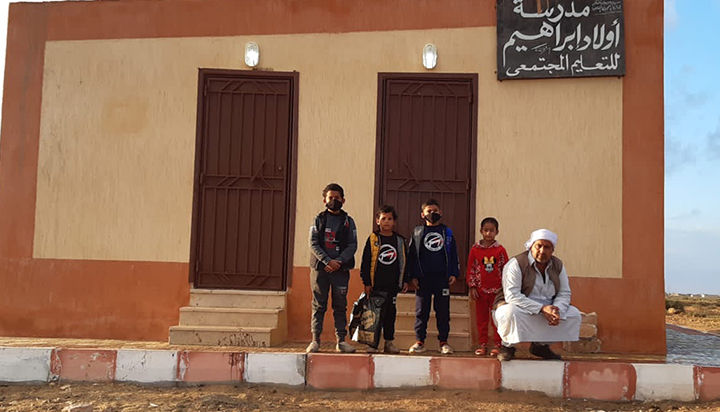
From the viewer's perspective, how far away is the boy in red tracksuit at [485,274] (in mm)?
6281

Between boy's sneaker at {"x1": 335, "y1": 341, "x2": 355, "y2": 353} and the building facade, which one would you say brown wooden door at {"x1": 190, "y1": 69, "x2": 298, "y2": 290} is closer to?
the building facade

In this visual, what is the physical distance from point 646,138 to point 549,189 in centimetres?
115

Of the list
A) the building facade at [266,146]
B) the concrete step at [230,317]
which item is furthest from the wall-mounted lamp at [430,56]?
the concrete step at [230,317]

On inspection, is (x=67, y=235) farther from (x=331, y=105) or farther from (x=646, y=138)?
(x=646, y=138)

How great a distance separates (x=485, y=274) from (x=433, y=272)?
503mm

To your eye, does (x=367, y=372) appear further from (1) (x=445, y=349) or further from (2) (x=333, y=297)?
(1) (x=445, y=349)

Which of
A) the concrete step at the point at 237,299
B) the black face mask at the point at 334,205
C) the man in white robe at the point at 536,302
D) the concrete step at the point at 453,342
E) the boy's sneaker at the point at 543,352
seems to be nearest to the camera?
the man in white robe at the point at 536,302

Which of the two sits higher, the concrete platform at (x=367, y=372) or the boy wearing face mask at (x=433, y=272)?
the boy wearing face mask at (x=433, y=272)

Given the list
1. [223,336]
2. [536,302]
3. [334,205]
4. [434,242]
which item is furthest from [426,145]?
[223,336]

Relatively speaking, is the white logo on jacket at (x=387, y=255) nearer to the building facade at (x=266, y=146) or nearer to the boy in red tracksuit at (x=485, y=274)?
the boy in red tracksuit at (x=485, y=274)

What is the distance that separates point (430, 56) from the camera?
730 cm

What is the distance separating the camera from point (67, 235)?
757 centimetres

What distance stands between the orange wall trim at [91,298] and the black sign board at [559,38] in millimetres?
4436

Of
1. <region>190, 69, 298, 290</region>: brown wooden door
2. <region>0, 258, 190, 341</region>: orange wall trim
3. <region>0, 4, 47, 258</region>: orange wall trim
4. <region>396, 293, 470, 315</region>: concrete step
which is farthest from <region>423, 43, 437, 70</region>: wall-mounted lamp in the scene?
<region>0, 4, 47, 258</region>: orange wall trim
